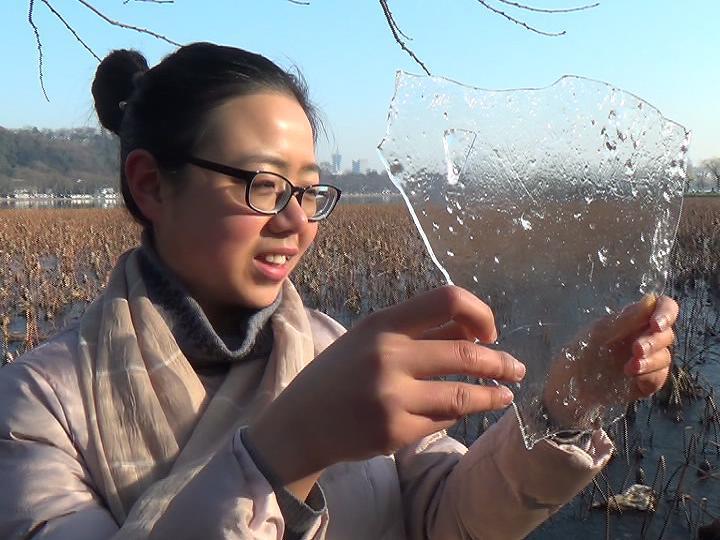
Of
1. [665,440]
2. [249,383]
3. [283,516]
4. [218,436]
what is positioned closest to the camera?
[283,516]

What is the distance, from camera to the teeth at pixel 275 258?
132cm

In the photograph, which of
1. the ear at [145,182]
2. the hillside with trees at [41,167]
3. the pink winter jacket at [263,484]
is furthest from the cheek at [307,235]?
the hillside with trees at [41,167]

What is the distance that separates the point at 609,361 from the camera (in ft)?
3.45

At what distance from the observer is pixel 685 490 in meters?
4.75

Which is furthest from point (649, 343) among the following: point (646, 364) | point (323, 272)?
point (323, 272)

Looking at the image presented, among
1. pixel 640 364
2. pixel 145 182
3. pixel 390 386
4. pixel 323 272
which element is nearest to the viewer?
pixel 390 386

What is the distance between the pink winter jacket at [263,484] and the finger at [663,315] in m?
0.23

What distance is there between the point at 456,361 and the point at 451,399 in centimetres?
5

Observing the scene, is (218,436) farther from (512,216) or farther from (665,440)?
(665,440)

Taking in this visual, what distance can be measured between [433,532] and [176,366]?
0.59 m

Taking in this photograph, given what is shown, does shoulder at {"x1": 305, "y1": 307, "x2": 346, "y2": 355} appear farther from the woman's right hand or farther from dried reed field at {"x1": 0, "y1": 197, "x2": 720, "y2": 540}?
the woman's right hand

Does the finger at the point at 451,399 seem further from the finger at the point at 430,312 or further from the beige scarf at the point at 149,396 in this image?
the beige scarf at the point at 149,396

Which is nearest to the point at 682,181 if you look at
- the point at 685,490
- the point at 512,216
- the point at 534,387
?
the point at 512,216

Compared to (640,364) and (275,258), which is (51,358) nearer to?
(275,258)
